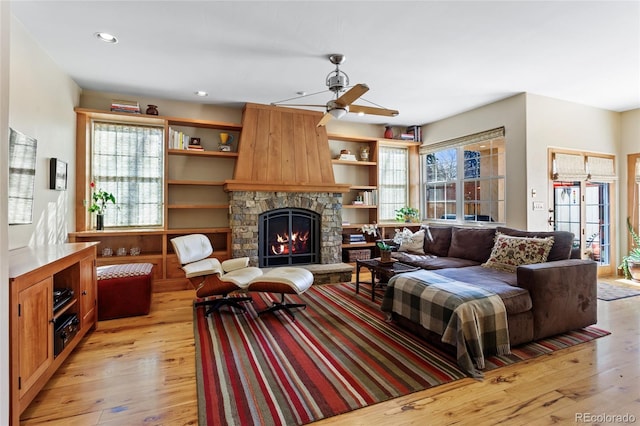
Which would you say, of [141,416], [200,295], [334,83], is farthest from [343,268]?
[141,416]

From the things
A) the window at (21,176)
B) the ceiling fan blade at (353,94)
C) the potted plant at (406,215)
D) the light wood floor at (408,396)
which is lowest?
the light wood floor at (408,396)

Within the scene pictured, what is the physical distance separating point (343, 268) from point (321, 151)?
75.1 inches

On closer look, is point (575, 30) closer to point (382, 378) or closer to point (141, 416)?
point (382, 378)

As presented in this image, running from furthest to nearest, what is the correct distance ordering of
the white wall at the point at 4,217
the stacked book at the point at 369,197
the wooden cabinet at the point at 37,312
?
the stacked book at the point at 369,197, the wooden cabinet at the point at 37,312, the white wall at the point at 4,217

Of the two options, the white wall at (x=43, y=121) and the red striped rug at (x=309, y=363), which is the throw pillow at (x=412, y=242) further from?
the white wall at (x=43, y=121)

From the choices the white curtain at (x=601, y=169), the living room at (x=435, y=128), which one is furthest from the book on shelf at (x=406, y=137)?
the white curtain at (x=601, y=169)

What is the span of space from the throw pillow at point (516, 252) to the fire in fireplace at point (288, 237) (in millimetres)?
2570

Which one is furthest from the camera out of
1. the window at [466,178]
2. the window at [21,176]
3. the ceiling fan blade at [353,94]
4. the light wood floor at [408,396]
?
the window at [466,178]

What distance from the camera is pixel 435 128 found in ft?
18.8

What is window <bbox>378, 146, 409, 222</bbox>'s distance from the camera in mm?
6008

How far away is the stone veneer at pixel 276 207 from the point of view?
4570 mm

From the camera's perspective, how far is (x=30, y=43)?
280 cm

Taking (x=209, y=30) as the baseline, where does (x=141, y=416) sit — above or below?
below

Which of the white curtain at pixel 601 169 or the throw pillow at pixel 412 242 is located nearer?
the throw pillow at pixel 412 242
